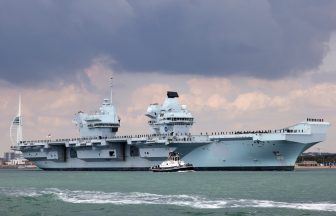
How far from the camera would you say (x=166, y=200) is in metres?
41.7

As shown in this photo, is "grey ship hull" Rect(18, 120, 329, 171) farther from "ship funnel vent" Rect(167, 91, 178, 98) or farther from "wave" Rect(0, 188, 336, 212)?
"wave" Rect(0, 188, 336, 212)

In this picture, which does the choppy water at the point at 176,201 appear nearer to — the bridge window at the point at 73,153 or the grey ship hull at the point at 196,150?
the grey ship hull at the point at 196,150

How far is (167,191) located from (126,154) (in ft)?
153

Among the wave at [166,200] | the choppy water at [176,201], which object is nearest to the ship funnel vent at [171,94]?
the choppy water at [176,201]

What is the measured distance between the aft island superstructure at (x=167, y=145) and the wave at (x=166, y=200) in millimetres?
34793

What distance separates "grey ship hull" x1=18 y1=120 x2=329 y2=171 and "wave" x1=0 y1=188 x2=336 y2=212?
34710mm

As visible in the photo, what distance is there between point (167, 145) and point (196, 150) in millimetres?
3717

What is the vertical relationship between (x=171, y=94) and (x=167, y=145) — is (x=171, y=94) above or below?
above

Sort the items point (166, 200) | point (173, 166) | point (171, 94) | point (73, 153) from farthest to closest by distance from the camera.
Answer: point (73, 153)
point (171, 94)
point (173, 166)
point (166, 200)

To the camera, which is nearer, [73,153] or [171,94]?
[171,94]

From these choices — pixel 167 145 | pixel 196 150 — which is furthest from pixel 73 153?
pixel 196 150

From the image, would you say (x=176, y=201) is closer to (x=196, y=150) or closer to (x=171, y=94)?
(x=196, y=150)

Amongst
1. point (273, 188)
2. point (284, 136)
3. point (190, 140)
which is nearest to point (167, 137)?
point (190, 140)

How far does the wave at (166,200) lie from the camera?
37625mm
